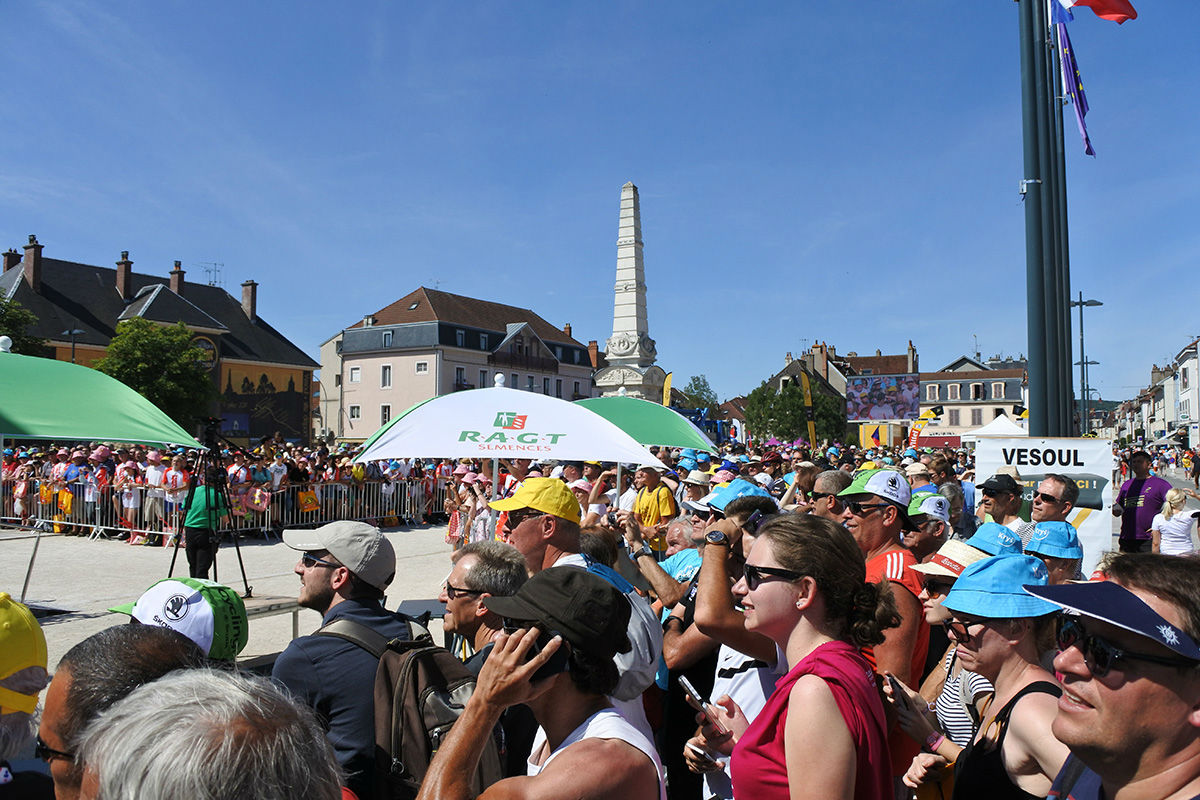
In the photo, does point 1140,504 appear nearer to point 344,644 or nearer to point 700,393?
point 344,644

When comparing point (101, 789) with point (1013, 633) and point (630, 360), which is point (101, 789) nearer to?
point (1013, 633)

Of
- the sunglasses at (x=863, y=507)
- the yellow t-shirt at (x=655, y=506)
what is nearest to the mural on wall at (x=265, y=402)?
the yellow t-shirt at (x=655, y=506)

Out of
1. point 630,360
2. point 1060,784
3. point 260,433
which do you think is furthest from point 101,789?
point 260,433

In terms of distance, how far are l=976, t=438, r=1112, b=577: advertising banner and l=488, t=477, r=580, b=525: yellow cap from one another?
554 centimetres

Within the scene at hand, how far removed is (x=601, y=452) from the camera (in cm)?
649

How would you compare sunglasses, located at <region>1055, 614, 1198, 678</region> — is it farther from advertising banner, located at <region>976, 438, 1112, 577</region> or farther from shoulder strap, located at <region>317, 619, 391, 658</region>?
advertising banner, located at <region>976, 438, 1112, 577</region>

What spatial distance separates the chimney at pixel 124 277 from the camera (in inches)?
2288

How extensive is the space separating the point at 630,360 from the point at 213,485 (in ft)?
108

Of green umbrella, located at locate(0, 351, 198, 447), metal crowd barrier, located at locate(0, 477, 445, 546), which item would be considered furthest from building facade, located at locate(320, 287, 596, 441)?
green umbrella, located at locate(0, 351, 198, 447)

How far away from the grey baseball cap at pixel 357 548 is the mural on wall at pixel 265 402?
194 ft

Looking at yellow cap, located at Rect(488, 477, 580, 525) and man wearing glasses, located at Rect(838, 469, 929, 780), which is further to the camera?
yellow cap, located at Rect(488, 477, 580, 525)

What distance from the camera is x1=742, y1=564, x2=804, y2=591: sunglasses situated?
2443 mm

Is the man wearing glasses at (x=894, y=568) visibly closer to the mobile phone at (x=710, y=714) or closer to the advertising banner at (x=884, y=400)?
the mobile phone at (x=710, y=714)

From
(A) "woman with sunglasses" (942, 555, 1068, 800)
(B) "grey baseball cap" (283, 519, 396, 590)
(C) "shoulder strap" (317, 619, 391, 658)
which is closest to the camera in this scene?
(A) "woman with sunglasses" (942, 555, 1068, 800)
